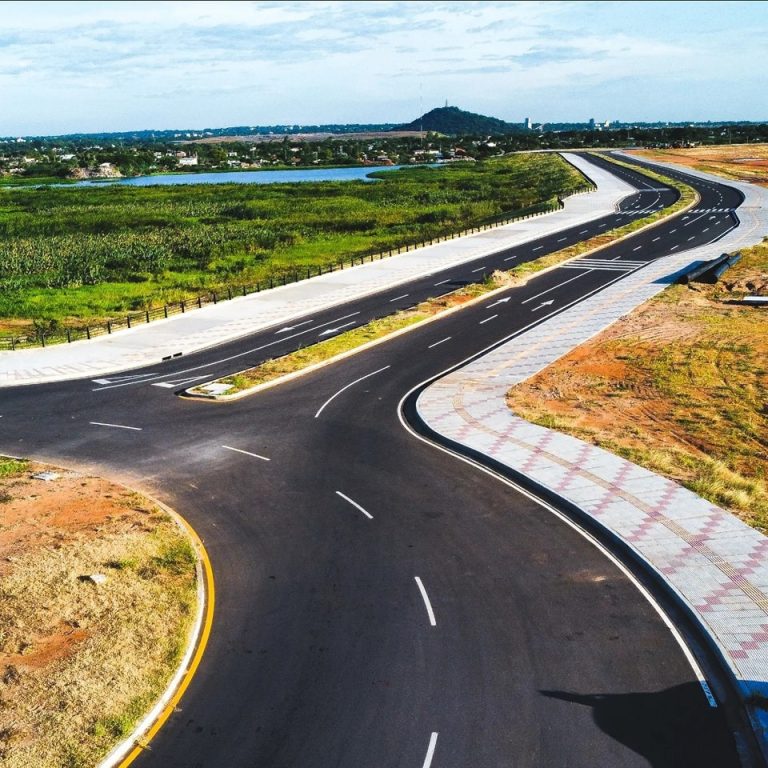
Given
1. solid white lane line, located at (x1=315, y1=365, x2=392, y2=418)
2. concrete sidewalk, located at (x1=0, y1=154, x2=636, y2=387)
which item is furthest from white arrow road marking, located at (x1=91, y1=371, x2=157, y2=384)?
solid white lane line, located at (x1=315, y1=365, x2=392, y2=418)

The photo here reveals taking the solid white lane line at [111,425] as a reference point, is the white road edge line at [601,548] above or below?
above

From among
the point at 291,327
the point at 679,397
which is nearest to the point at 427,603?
the point at 679,397

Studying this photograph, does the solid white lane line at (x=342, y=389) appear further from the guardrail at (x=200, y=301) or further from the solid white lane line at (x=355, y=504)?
the guardrail at (x=200, y=301)

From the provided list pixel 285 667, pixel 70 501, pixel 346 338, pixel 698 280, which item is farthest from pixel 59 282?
pixel 285 667

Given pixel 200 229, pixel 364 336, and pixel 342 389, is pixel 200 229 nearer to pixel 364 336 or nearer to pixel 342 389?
pixel 364 336

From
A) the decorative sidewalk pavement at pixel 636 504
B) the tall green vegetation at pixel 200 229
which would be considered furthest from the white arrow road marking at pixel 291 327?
the tall green vegetation at pixel 200 229

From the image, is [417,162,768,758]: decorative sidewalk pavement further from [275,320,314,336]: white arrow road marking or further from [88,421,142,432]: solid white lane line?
[275,320,314,336]: white arrow road marking
